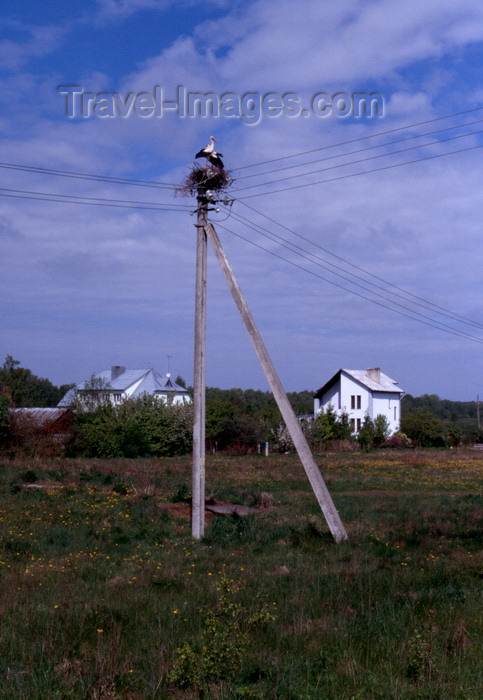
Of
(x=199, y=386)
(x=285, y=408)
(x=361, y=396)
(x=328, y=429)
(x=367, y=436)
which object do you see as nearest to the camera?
(x=285, y=408)

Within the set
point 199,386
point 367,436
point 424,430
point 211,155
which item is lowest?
point 367,436

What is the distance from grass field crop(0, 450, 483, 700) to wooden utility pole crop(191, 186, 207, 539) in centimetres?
59

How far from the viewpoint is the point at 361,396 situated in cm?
6588

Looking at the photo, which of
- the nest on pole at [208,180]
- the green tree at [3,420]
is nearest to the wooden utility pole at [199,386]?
the nest on pole at [208,180]

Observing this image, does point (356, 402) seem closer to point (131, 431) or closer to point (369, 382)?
point (369, 382)

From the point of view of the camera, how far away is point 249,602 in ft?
25.1

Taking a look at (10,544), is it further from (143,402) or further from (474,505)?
(143,402)

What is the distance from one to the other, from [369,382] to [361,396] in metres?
1.86

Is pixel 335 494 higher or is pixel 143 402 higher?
pixel 143 402

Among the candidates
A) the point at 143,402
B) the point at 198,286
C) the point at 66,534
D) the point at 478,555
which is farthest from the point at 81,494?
the point at 143,402

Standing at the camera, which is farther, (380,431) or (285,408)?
(380,431)

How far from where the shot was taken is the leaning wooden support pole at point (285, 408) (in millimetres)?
12172

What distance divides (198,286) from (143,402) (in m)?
27.3

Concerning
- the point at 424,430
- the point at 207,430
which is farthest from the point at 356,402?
the point at 207,430
